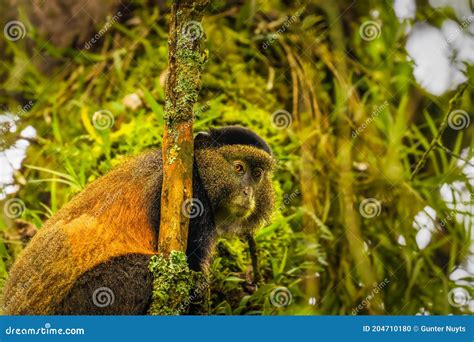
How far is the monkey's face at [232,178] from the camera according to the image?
545 cm

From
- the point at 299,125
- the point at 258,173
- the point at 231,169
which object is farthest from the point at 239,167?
the point at 299,125

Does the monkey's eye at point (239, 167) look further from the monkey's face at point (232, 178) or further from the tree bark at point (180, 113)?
the tree bark at point (180, 113)

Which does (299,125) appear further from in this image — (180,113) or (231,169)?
(180,113)

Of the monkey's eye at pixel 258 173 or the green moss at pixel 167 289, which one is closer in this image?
the green moss at pixel 167 289

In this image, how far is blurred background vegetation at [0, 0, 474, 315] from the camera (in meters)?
6.48

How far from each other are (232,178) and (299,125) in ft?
6.06

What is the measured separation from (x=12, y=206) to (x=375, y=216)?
3545mm

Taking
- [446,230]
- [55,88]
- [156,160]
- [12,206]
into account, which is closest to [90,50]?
[55,88]

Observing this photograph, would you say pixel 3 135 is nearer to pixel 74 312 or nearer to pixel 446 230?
pixel 74 312

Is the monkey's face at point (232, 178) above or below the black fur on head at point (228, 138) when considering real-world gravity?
below

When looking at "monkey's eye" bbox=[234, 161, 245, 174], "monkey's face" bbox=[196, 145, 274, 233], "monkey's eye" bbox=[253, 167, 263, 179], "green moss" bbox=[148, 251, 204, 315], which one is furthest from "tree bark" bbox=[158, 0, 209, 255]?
"monkey's eye" bbox=[253, 167, 263, 179]

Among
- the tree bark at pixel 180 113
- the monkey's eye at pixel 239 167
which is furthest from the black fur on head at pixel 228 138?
the tree bark at pixel 180 113

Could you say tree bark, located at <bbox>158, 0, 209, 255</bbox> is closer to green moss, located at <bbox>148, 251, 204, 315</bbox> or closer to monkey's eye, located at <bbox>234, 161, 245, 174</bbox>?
green moss, located at <bbox>148, 251, 204, 315</bbox>

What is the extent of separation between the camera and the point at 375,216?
6.96 m
